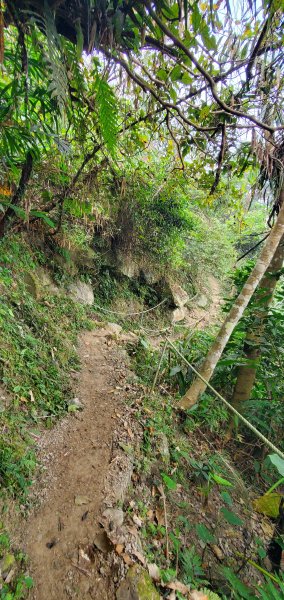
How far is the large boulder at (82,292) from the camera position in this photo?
19.1ft

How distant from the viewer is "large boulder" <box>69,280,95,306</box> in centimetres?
584

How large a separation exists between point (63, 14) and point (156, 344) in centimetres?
623

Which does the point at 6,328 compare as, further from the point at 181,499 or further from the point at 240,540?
the point at 240,540

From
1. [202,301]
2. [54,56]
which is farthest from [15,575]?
[202,301]

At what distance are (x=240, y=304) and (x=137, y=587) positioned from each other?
2.72 m

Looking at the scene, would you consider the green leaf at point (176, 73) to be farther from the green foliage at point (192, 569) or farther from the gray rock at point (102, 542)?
the green foliage at point (192, 569)

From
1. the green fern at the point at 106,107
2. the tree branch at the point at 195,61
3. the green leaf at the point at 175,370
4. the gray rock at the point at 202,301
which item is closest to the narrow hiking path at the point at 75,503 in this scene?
the green leaf at the point at 175,370

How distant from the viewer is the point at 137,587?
1.84m

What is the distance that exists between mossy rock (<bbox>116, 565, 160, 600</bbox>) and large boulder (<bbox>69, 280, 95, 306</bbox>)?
14.8 feet

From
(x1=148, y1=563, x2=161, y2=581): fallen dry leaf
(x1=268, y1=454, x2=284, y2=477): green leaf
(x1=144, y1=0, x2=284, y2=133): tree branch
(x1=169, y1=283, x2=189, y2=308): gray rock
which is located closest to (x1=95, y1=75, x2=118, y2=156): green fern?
(x1=144, y1=0, x2=284, y2=133): tree branch

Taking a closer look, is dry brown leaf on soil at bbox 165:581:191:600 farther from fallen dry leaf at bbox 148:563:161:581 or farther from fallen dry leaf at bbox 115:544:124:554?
fallen dry leaf at bbox 115:544:124:554

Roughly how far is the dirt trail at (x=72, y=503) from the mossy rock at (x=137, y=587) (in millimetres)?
82

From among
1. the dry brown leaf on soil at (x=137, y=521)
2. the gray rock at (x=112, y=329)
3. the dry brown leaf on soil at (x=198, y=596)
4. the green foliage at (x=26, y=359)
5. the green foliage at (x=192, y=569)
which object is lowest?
the green foliage at (x=192, y=569)

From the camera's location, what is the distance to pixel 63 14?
1.07m
